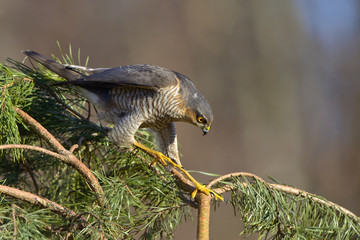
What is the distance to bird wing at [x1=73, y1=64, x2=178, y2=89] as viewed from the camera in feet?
5.91

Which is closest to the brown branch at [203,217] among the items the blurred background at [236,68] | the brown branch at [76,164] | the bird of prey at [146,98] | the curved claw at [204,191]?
the curved claw at [204,191]

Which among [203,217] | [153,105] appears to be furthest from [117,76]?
[203,217]

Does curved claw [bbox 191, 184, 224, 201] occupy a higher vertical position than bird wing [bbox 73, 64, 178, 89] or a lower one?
lower

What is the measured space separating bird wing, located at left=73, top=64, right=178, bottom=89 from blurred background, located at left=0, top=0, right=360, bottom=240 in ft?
10.2

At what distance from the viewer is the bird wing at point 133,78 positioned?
1.80 metres

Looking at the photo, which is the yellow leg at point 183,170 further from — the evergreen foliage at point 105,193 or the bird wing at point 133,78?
the bird wing at point 133,78

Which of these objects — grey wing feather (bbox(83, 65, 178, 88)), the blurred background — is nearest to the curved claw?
grey wing feather (bbox(83, 65, 178, 88))

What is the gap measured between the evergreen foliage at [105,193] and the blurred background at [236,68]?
11.1 feet

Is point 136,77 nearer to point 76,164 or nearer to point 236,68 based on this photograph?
point 76,164

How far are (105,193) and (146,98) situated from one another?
743 millimetres

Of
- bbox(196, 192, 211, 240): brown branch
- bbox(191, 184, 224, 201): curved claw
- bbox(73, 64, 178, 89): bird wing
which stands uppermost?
bbox(73, 64, 178, 89): bird wing

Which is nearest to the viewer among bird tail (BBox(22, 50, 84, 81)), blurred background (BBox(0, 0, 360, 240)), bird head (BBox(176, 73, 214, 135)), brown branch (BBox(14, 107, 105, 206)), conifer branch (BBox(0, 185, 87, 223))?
conifer branch (BBox(0, 185, 87, 223))

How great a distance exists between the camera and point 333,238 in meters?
1.28

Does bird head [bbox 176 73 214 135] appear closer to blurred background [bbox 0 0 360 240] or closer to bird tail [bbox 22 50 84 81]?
bird tail [bbox 22 50 84 81]
